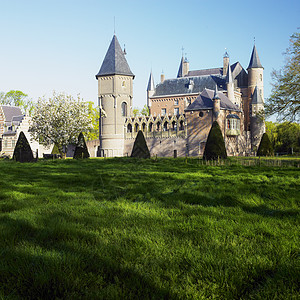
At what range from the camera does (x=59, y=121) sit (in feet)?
141

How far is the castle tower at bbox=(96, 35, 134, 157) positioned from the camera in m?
52.5

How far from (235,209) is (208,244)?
2029 millimetres

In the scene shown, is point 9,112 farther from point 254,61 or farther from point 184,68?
point 254,61

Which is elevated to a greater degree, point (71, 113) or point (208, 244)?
point (71, 113)

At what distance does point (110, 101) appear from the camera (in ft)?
173

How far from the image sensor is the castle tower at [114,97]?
172 feet

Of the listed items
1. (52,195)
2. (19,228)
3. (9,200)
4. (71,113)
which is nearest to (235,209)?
(19,228)

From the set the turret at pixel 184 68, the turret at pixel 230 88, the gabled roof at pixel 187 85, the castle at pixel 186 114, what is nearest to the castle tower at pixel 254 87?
the castle at pixel 186 114

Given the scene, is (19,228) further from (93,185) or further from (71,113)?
(71,113)

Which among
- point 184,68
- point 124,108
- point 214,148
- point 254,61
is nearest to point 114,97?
point 124,108

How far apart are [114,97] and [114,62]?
19.5ft

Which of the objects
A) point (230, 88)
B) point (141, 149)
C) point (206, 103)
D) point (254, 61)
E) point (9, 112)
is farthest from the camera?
point (254, 61)

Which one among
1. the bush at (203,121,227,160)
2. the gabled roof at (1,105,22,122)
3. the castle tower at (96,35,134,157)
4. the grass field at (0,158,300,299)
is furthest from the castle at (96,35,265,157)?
the grass field at (0,158,300,299)

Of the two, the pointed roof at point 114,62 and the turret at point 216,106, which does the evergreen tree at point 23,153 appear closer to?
the pointed roof at point 114,62
